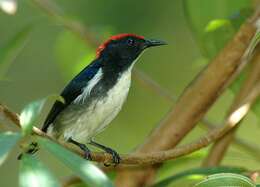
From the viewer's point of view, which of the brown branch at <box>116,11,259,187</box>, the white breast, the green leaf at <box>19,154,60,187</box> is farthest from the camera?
the white breast

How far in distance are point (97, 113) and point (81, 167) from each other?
6.75 feet

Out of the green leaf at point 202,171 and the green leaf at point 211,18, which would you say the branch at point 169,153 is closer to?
the green leaf at point 202,171

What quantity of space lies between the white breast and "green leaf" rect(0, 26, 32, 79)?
0.61 metres

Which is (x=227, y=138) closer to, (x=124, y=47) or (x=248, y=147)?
(x=248, y=147)

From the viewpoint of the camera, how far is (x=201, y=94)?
3201mm

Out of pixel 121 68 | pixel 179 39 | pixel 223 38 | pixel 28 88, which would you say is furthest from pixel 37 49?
pixel 223 38

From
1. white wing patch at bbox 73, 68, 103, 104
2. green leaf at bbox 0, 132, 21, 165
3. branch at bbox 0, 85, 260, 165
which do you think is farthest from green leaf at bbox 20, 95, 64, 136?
white wing patch at bbox 73, 68, 103, 104

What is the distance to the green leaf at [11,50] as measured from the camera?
338 cm

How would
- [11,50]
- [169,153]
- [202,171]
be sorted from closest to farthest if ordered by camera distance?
[169,153] → [202,171] → [11,50]

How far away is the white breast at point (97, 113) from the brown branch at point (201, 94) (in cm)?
Result: 73

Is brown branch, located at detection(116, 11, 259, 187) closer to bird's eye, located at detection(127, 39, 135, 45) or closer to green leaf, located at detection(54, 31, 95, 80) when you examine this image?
bird's eye, located at detection(127, 39, 135, 45)

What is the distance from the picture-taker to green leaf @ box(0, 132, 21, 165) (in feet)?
5.81

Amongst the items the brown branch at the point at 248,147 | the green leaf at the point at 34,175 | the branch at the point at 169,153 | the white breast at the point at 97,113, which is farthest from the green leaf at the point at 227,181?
the white breast at the point at 97,113

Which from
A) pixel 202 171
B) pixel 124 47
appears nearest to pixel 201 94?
pixel 202 171
